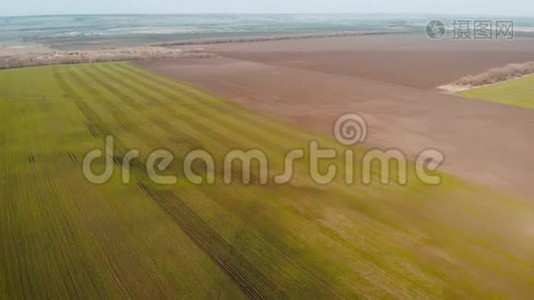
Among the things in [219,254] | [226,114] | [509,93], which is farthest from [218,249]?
[509,93]

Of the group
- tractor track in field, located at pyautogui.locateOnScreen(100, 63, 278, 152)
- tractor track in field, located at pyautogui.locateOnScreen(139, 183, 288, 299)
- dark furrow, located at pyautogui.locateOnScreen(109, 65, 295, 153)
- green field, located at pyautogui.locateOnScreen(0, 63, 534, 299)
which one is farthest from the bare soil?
tractor track in field, located at pyautogui.locateOnScreen(139, 183, 288, 299)

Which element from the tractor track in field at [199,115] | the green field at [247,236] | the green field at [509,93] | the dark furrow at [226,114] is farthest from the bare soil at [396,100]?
the tractor track in field at [199,115]

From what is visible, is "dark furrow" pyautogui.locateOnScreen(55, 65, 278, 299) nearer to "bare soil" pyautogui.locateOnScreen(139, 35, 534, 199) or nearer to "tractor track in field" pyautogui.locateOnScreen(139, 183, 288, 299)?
"tractor track in field" pyautogui.locateOnScreen(139, 183, 288, 299)

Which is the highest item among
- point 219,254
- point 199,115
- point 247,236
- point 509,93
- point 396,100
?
point 509,93

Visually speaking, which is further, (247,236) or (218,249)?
(247,236)

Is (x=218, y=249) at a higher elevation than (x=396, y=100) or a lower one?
lower

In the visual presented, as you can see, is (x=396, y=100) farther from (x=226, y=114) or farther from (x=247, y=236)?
(x=247, y=236)

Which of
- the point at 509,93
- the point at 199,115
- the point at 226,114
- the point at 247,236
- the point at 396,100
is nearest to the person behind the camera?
the point at 247,236
